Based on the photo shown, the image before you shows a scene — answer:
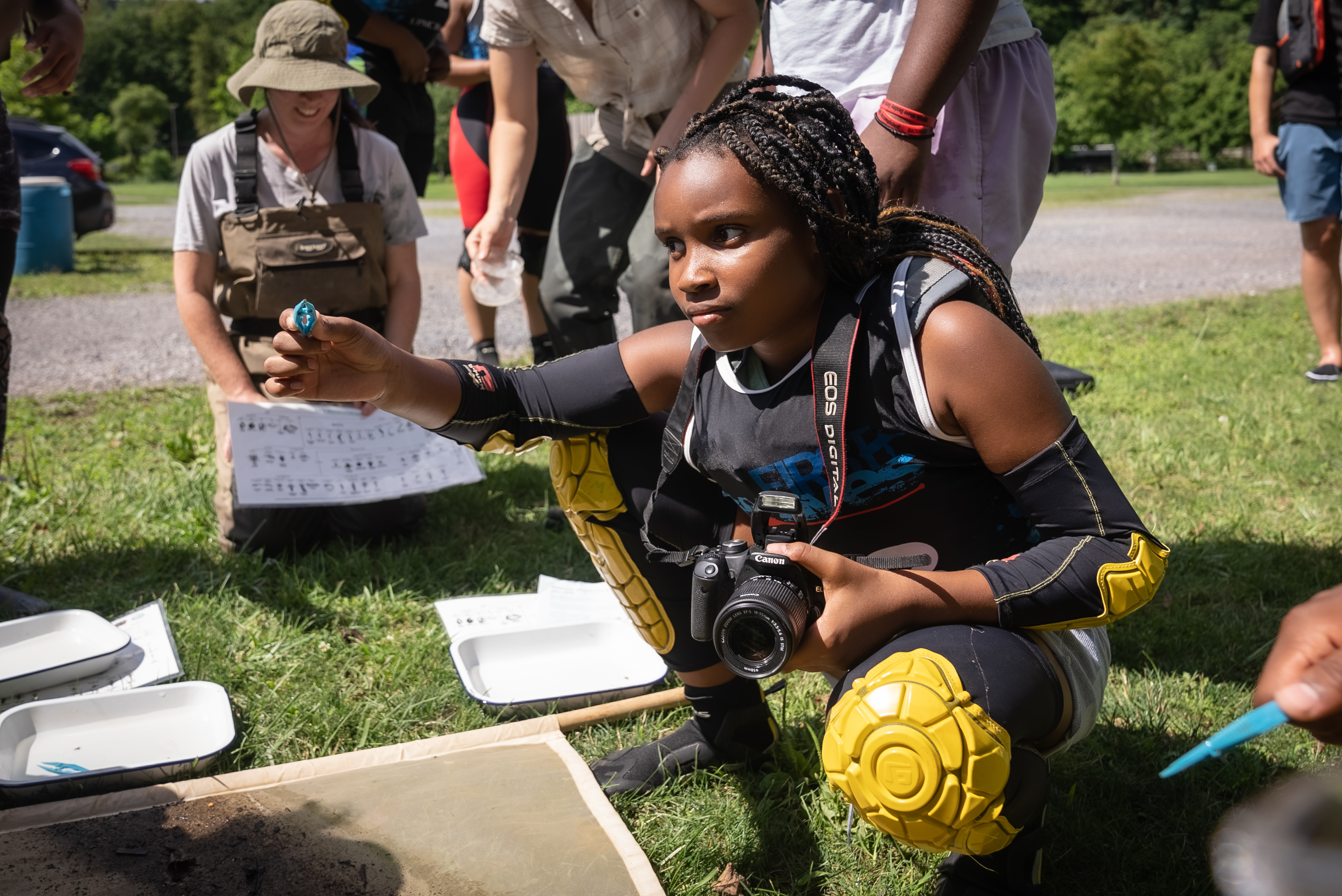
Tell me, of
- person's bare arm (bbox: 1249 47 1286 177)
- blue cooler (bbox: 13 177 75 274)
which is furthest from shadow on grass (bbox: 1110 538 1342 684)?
blue cooler (bbox: 13 177 75 274)

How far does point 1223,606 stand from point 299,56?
123 inches

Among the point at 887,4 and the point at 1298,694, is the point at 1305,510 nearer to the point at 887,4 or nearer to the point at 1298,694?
the point at 887,4

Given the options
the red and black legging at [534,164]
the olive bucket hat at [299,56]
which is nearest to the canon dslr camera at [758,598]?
the olive bucket hat at [299,56]

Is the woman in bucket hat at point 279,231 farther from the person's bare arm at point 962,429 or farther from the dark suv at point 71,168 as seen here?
the dark suv at point 71,168

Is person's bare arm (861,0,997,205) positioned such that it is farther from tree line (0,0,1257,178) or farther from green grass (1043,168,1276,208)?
tree line (0,0,1257,178)

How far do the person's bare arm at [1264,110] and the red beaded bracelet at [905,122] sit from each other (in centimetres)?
407

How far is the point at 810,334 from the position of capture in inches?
66.1

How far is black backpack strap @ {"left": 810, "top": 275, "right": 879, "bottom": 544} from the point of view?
1.56 meters

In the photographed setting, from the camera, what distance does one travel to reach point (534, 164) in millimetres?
3941

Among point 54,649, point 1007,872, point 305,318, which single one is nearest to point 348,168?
point 54,649

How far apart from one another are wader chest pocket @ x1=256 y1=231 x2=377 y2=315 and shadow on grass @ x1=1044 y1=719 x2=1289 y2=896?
7.94ft

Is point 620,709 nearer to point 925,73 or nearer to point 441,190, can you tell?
point 925,73

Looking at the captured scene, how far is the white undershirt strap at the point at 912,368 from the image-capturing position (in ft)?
4.99

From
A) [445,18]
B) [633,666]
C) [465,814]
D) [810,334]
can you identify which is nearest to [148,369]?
[445,18]
